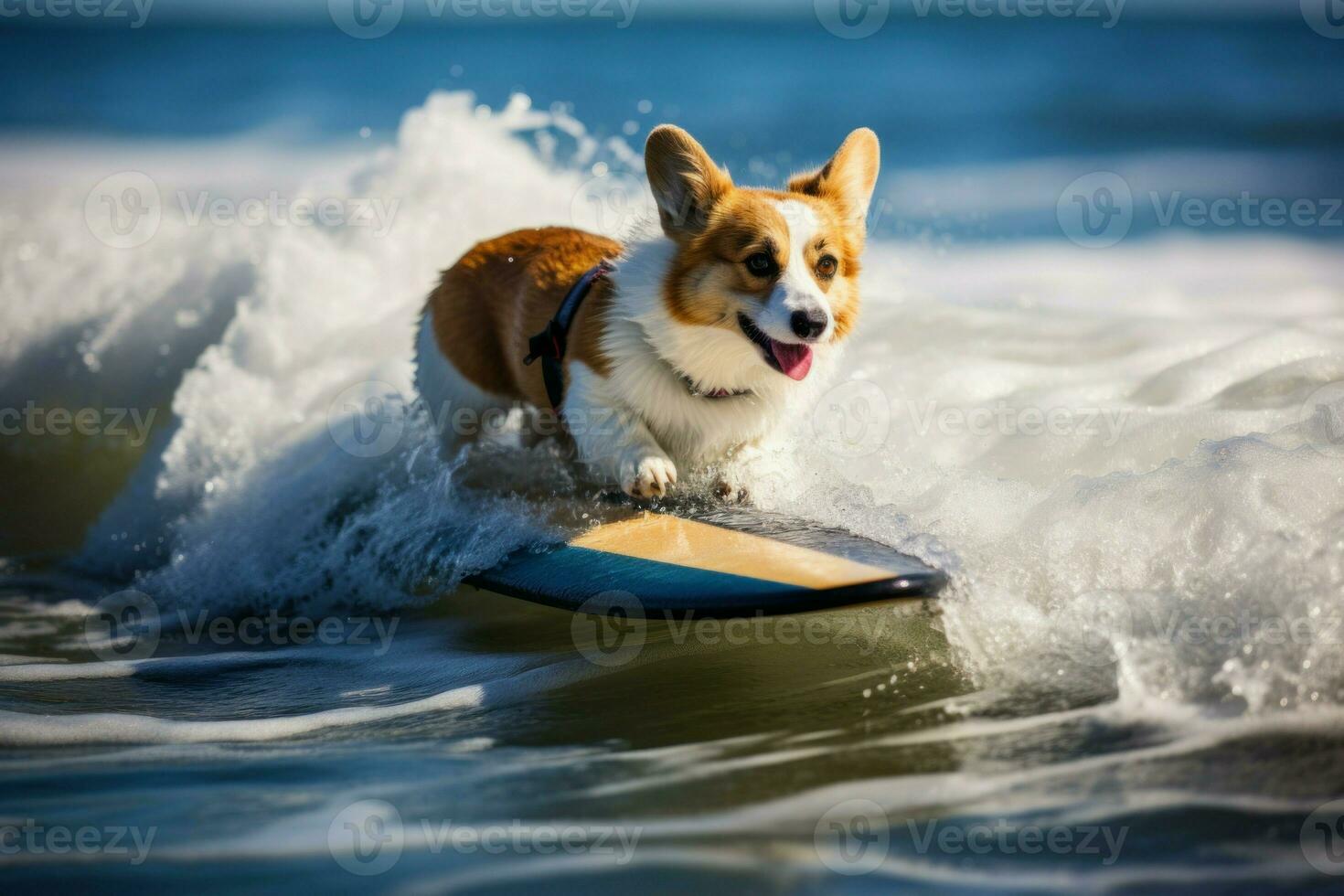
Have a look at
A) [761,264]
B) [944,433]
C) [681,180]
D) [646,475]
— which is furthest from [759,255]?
[944,433]

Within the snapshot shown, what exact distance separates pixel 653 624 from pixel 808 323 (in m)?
0.95

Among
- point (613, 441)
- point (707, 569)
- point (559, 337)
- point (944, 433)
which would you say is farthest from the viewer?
point (944, 433)

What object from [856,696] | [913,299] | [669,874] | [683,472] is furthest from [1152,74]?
[669,874]

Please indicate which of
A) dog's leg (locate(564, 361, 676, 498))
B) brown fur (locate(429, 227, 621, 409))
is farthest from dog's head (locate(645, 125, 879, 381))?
brown fur (locate(429, 227, 621, 409))

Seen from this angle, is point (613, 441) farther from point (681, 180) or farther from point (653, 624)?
point (681, 180)

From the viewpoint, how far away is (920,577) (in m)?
2.84

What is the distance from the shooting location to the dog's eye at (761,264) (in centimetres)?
343

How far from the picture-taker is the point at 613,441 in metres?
3.75

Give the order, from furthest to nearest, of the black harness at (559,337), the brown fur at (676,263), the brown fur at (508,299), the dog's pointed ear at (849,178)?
the brown fur at (508,299) → the black harness at (559,337) → the dog's pointed ear at (849,178) → the brown fur at (676,263)

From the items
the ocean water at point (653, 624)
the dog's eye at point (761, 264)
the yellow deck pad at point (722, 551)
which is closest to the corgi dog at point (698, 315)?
the dog's eye at point (761, 264)

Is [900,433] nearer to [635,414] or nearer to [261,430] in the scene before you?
[635,414]

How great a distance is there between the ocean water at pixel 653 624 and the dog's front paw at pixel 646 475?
34 centimetres

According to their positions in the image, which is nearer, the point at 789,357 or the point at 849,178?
the point at 789,357

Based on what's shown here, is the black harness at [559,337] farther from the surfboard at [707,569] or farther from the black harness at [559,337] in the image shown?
the surfboard at [707,569]
